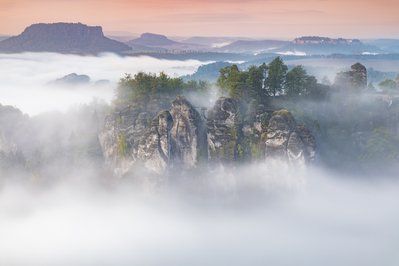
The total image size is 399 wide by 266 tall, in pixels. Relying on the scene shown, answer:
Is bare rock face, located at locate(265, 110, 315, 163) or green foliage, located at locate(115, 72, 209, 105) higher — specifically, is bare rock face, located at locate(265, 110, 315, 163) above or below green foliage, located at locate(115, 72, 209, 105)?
below

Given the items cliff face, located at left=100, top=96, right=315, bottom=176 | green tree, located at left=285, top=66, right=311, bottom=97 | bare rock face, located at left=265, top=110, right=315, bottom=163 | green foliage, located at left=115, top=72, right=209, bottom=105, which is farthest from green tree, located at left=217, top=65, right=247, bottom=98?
bare rock face, located at left=265, top=110, right=315, bottom=163

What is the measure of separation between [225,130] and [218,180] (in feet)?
22.4

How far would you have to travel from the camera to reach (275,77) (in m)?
73.8

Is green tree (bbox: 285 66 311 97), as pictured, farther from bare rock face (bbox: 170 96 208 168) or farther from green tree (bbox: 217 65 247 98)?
bare rock face (bbox: 170 96 208 168)

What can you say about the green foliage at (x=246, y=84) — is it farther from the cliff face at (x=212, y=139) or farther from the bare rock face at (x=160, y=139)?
the bare rock face at (x=160, y=139)

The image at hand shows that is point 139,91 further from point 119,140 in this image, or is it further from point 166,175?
point 166,175

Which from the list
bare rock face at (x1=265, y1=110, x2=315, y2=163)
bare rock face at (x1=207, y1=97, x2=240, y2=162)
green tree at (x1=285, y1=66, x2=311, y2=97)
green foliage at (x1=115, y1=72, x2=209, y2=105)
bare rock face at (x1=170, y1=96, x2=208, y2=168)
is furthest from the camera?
green tree at (x1=285, y1=66, x2=311, y2=97)

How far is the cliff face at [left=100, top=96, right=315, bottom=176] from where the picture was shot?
64.0 metres

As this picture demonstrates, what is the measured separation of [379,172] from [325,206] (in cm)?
1026

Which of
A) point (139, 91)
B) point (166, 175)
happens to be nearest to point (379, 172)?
point (166, 175)

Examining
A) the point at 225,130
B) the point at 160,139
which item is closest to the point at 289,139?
the point at 225,130

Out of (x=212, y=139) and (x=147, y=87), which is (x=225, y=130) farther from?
(x=147, y=87)

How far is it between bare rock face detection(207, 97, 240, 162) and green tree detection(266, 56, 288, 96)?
32.8ft

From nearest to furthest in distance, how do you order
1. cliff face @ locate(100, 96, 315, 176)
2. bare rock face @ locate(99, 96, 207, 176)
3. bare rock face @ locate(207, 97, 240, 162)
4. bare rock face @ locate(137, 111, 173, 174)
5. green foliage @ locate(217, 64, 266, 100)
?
cliff face @ locate(100, 96, 315, 176) < bare rock face @ locate(137, 111, 173, 174) < bare rock face @ locate(99, 96, 207, 176) < bare rock face @ locate(207, 97, 240, 162) < green foliage @ locate(217, 64, 266, 100)
